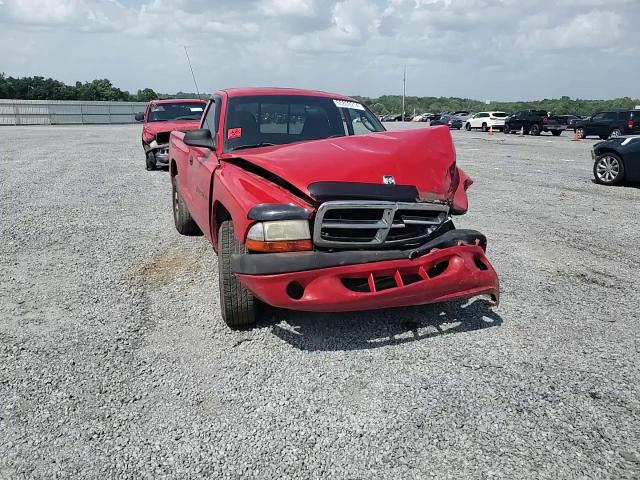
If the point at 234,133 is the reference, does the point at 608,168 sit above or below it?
below

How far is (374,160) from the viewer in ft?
12.0

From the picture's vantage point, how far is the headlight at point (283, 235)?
3.21m

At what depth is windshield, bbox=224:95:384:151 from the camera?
4598 millimetres

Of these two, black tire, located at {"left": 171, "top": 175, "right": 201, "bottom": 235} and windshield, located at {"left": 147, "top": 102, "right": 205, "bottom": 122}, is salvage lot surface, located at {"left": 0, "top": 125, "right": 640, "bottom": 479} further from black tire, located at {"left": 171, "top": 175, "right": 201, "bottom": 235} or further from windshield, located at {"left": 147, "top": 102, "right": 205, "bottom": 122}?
windshield, located at {"left": 147, "top": 102, "right": 205, "bottom": 122}

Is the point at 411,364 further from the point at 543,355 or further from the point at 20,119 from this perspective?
the point at 20,119

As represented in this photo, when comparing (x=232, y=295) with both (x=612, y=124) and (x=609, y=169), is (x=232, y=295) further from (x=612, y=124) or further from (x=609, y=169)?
(x=612, y=124)

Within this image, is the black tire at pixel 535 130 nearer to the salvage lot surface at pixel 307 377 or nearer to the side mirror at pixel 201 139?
the salvage lot surface at pixel 307 377

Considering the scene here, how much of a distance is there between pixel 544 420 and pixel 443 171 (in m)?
1.87

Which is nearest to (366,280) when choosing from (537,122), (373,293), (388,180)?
(373,293)

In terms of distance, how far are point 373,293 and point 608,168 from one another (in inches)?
362

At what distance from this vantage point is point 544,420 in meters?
2.69

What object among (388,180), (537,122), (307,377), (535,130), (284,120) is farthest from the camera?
(535,130)

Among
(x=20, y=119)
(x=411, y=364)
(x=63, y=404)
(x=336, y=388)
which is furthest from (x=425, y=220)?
(x=20, y=119)

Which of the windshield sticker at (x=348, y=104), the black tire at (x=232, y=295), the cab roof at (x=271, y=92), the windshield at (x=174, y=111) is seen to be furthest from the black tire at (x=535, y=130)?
the black tire at (x=232, y=295)
